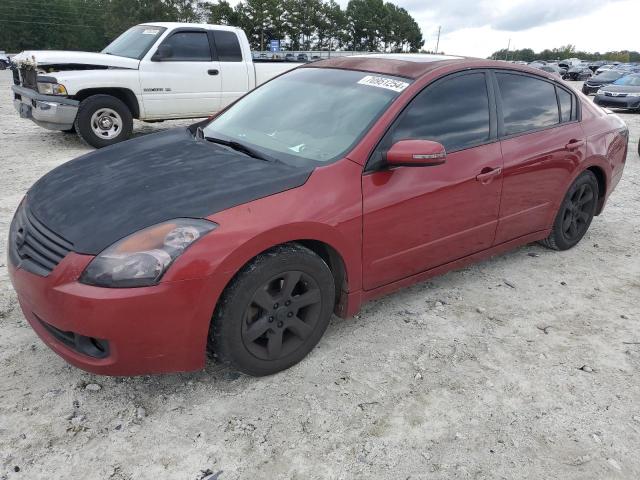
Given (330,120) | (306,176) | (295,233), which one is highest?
(330,120)

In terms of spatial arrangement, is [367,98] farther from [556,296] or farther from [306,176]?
[556,296]

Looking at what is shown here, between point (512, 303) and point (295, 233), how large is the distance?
6.25 ft

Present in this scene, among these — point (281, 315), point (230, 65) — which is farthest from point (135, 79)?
point (281, 315)

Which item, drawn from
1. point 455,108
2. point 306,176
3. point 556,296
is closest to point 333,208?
point 306,176

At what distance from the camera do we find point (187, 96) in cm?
855

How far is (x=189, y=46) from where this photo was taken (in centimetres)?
851

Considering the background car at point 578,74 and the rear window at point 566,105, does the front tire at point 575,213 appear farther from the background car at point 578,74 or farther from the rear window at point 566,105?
the background car at point 578,74

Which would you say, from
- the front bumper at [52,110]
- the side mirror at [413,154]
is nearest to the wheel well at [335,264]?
the side mirror at [413,154]

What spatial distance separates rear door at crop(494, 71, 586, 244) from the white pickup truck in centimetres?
608

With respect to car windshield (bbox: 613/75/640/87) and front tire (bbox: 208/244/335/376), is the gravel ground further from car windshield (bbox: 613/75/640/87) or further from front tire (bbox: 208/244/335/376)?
car windshield (bbox: 613/75/640/87)

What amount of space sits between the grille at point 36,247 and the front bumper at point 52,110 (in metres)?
5.44

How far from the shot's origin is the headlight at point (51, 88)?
24.0 feet

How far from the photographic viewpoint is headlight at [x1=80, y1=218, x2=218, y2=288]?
215 centimetres

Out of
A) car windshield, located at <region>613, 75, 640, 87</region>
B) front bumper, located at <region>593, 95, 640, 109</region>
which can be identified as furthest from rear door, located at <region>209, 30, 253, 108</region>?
car windshield, located at <region>613, 75, 640, 87</region>
